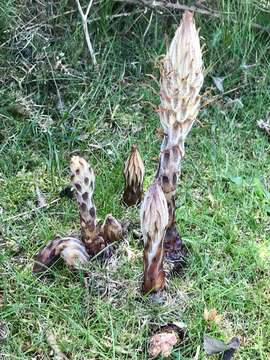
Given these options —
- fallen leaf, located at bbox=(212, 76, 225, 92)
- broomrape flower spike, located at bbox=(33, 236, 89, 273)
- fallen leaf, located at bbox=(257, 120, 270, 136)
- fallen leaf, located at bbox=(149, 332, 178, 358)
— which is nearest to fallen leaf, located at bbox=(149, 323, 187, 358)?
fallen leaf, located at bbox=(149, 332, 178, 358)

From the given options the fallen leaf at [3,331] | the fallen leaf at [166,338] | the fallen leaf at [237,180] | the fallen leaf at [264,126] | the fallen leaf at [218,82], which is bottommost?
the fallen leaf at [3,331]

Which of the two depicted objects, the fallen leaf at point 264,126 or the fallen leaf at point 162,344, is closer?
the fallen leaf at point 162,344

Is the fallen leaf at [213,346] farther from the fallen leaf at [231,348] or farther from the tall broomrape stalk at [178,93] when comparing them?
the tall broomrape stalk at [178,93]

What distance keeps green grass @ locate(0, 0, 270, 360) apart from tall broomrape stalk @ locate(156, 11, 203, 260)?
0.34 metres

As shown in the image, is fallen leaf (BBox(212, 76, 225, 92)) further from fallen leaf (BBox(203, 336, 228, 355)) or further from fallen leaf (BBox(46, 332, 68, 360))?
fallen leaf (BBox(46, 332, 68, 360))

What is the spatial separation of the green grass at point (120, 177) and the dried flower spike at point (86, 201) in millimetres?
113

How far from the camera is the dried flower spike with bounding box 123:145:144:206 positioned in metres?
2.83

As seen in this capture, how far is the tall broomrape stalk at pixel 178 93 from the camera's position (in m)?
2.16

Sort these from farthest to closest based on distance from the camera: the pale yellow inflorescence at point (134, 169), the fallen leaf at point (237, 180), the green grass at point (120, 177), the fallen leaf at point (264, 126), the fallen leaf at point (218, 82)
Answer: the fallen leaf at point (218, 82)
the fallen leaf at point (264, 126)
the fallen leaf at point (237, 180)
the pale yellow inflorescence at point (134, 169)
the green grass at point (120, 177)

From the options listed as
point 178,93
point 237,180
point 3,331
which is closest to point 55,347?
point 3,331

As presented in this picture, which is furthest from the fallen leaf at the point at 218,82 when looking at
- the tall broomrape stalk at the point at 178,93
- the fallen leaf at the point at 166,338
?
the fallen leaf at the point at 166,338

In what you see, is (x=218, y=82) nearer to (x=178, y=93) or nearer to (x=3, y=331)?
(x=178, y=93)

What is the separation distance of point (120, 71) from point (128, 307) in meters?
1.71

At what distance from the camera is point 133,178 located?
2.93m
